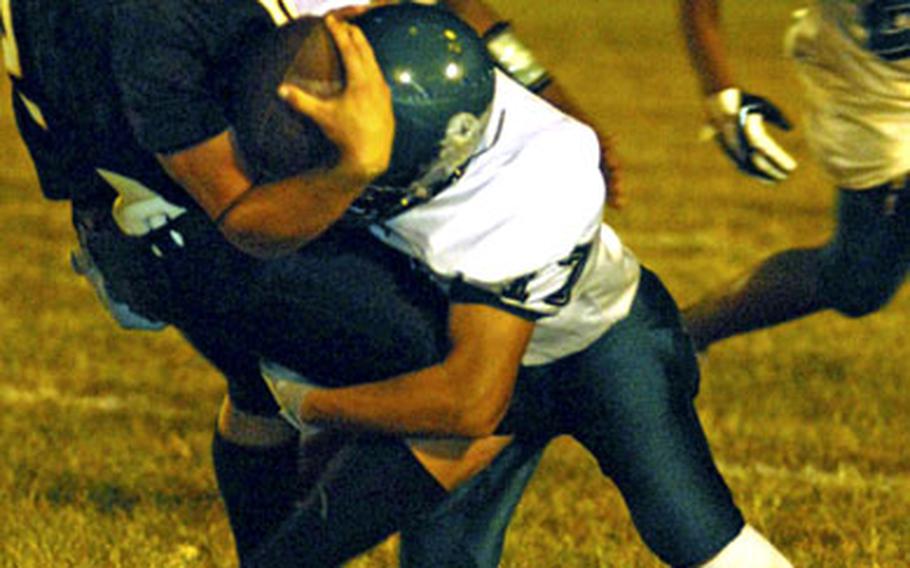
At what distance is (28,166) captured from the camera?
888 centimetres

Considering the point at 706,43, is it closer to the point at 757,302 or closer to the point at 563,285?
the point at 757,302

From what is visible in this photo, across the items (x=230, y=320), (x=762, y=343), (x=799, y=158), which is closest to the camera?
(x=230, y=320)

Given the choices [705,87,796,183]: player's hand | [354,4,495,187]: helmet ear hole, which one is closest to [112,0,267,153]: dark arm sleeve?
[354,4,495,187]: helmet ear hole

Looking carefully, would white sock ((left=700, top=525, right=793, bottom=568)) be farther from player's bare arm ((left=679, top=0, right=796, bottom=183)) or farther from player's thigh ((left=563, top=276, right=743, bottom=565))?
player's bare arm ((left=679, top=0, right=796, bottom=183))

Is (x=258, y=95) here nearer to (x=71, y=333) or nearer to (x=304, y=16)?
(x=304, y=16)

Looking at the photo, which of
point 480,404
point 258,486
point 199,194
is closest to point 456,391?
point 480,404

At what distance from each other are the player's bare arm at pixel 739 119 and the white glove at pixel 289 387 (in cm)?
131

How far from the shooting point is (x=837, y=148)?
4.00 meters

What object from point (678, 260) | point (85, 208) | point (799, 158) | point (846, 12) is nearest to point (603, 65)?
point (799, 158)

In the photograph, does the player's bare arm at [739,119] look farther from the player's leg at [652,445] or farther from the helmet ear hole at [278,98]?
the helmet ear hole at [278,98]

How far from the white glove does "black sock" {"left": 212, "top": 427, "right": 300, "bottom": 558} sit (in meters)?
0.37

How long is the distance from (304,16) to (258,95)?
4.9 inches

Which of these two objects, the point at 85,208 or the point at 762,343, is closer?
the point at 85,208

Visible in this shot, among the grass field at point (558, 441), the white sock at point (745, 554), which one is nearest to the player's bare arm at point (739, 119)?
the grass field at point (558, 441)
